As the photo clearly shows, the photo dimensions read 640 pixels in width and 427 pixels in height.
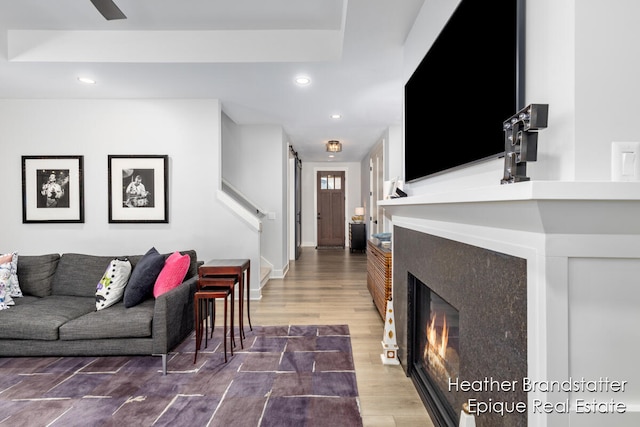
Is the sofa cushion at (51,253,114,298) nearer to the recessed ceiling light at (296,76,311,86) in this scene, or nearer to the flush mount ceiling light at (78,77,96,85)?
the flush mount ceiling light at (78,77,96,85)

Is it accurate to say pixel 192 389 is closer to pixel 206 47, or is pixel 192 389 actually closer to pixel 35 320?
pixel 35 320


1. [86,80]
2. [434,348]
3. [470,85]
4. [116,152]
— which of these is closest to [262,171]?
[116,152]

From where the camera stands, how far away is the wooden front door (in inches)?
398

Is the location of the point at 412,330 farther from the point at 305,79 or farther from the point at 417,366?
the point at 305,79

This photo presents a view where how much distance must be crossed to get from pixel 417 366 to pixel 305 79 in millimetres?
2772

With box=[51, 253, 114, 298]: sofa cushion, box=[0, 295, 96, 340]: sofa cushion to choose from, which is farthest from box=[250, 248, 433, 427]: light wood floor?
box=[0, 295, 96, 340]: sofa cushion

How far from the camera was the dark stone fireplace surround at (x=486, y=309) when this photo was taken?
1.00m

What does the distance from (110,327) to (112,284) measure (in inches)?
16.2

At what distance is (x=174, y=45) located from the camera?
3094 mm

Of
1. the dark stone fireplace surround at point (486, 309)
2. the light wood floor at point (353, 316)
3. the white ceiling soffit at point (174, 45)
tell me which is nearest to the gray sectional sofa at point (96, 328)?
the light wood floor at point (353, 316)

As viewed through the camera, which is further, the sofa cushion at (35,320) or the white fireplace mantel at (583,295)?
the sofa cushion at (35,320)

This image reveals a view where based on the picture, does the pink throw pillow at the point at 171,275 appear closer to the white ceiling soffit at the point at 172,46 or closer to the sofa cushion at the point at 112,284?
the sofa cushion at the point at 112,284

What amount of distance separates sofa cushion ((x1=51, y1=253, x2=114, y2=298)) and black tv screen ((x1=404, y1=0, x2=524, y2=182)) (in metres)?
2.88

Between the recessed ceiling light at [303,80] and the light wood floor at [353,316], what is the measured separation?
2.46 m
